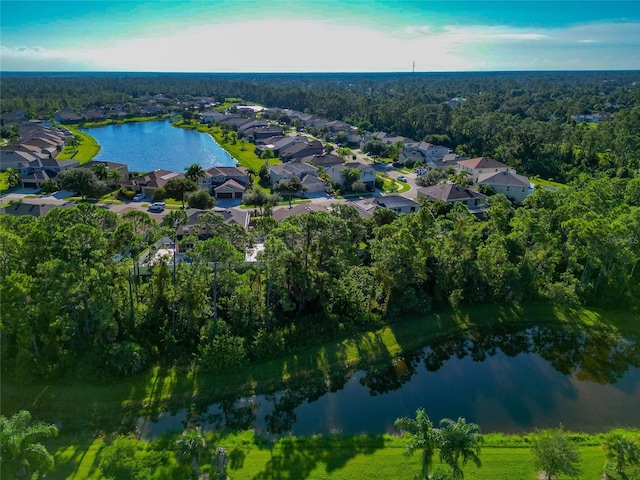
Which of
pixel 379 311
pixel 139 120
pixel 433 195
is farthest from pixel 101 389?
pixel 139 120

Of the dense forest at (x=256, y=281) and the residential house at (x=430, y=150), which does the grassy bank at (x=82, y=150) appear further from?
the residential house at (x=430, y=150)

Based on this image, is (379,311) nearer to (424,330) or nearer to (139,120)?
(424,330)

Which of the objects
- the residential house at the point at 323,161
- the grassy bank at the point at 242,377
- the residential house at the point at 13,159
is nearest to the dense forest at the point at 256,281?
the grassy bank at the point at 242,377

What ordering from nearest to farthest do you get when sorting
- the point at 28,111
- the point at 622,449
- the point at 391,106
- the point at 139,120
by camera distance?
the point at 622,449 → the point at 391,106 → the point at 28,111 → the point at 139,120

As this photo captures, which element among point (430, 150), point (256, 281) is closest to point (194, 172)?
point (256, 281)

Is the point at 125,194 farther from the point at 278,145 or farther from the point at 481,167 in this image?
the point at 481,167

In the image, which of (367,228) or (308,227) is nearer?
(308,227)
